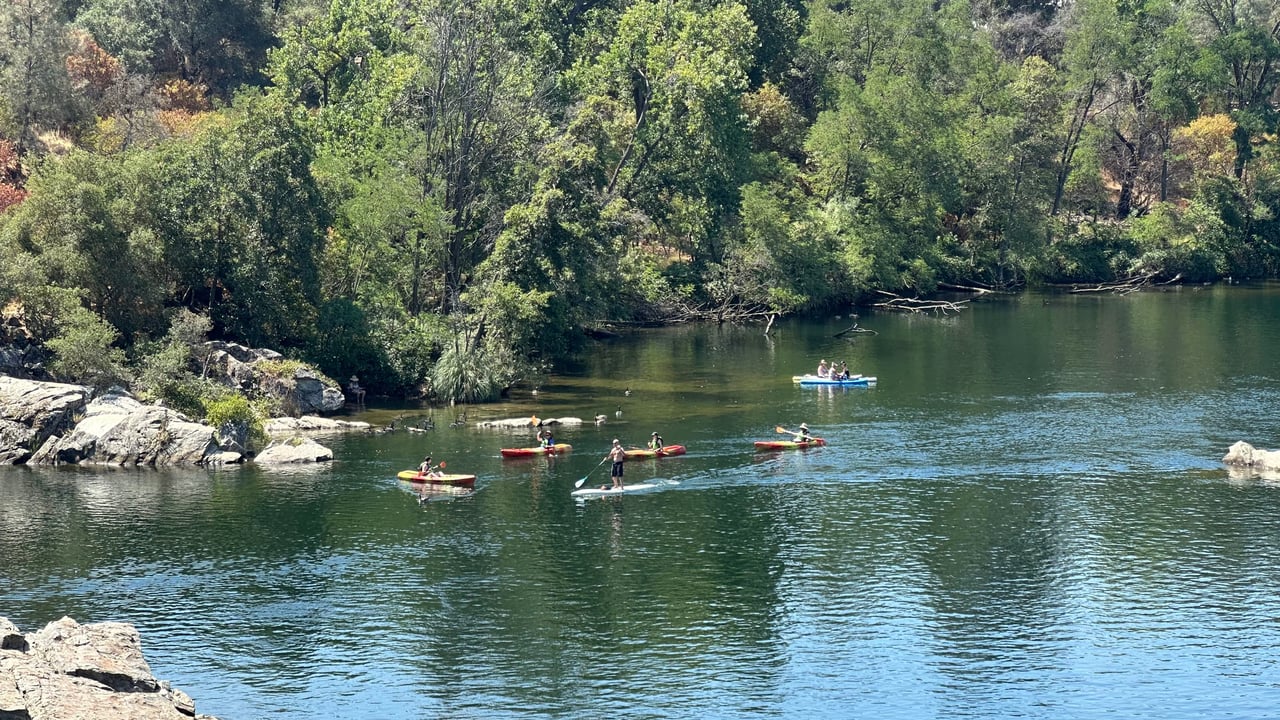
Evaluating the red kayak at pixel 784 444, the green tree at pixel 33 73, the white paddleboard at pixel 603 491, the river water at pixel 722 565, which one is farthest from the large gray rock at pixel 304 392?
the green tree at pixel 33 73

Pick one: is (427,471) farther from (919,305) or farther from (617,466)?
(919,305)

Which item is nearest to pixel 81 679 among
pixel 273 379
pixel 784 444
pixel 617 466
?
pixel 617 466

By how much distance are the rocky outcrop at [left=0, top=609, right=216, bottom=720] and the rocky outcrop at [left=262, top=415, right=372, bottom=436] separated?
39921 millimetres

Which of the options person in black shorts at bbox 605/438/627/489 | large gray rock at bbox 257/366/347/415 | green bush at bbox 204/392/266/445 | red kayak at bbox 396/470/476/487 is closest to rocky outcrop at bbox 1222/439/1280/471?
person in black shorts at bbox 605/438/627/489

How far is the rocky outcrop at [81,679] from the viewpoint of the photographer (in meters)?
38.1

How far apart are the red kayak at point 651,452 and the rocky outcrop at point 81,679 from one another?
36305mm

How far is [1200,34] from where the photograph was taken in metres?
177

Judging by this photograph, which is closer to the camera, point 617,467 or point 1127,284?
point 617,467

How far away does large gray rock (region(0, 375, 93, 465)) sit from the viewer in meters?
79.2

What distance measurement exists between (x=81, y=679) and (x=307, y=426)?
45796mm

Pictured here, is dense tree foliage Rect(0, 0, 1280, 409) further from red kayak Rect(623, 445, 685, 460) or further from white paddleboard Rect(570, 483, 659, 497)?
white paddleboard Rect(570, 483, 659, 497)

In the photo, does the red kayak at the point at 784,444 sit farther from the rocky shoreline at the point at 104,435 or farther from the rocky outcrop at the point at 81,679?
the rocky outcrop at the point at 81,679

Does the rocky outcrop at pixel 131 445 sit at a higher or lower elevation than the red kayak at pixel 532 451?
higher

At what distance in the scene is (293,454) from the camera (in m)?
78.6
